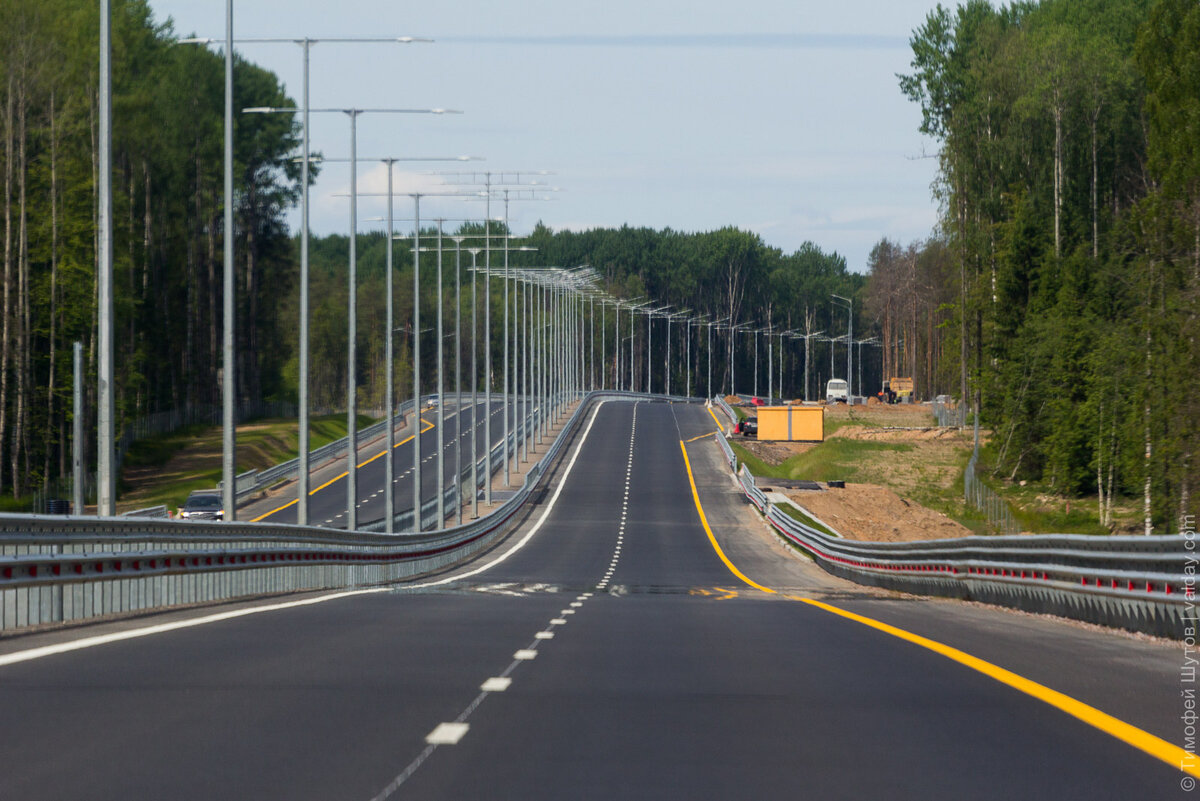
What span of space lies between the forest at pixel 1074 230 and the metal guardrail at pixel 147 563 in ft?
82.4

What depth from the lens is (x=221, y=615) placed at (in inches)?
670

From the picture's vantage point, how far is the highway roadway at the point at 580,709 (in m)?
7.17

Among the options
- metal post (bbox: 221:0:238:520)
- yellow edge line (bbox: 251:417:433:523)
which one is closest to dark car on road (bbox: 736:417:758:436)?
yellow edge line (bbox: 251:417:433:523)

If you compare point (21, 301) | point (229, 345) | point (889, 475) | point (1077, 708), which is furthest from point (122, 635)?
point (889, 475)

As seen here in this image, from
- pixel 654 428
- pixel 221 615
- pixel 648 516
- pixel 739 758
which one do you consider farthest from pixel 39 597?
pixel 654 428

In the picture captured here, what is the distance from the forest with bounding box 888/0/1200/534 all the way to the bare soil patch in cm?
588

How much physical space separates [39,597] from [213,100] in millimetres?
92405

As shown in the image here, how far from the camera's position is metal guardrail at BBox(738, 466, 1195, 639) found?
14867 millimetres

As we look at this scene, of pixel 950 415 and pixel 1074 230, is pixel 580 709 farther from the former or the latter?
pixel 950 415

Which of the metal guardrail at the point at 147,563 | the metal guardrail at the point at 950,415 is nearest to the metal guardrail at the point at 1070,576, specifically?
the metal guardrail at the point at 147,563

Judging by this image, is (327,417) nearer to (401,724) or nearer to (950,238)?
(950,238)

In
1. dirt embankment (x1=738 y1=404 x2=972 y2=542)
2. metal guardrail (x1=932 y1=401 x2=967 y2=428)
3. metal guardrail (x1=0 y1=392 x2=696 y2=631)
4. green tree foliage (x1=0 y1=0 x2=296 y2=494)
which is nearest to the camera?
metal guardrail (x1=0 y1=392 x2=696 y2=631)

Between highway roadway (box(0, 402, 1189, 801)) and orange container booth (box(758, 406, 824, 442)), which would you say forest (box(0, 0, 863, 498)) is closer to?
orange container booth (box(758, 406, 824, 442))

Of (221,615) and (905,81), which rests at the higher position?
(905,81)
